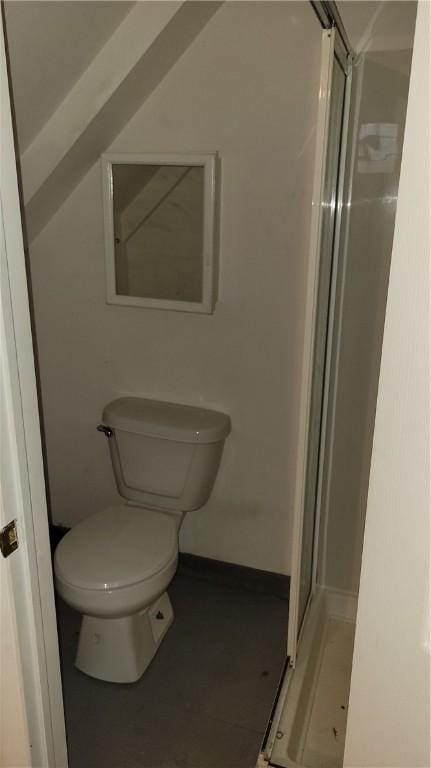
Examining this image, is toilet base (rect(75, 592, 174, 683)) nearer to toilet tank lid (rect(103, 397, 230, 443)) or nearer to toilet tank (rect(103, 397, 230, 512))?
toilet tank (rect(103, 397, 230, 512))

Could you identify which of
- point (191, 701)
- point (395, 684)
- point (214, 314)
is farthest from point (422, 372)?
point (191, 701)

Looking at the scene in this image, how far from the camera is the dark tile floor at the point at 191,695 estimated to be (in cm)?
166

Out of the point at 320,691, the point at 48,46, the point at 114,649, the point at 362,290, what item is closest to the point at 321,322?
the point at 362,290

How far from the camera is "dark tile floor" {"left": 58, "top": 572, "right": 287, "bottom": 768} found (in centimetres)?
166

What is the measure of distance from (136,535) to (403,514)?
4.38 ft

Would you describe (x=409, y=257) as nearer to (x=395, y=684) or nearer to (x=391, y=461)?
(x=391, y=461)

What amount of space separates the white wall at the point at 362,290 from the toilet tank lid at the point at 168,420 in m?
0.44

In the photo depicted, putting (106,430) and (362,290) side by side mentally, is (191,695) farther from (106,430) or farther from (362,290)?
(362,290)

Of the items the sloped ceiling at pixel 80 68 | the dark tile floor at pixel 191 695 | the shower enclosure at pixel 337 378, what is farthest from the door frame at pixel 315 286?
the sloped ceiling at pixel 80 68

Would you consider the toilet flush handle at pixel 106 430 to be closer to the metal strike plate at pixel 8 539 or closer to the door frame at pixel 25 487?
the door frame at pixel 25 487

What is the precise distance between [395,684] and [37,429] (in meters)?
0.73

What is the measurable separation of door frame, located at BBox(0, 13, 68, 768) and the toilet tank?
0.91 metres

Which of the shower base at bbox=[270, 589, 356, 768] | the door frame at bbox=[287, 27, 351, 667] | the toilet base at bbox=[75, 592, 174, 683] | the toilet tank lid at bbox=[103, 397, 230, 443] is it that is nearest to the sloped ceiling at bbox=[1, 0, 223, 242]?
the door frame at bbox=[287, 27, 351, 667]

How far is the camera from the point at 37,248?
2.17 metres
